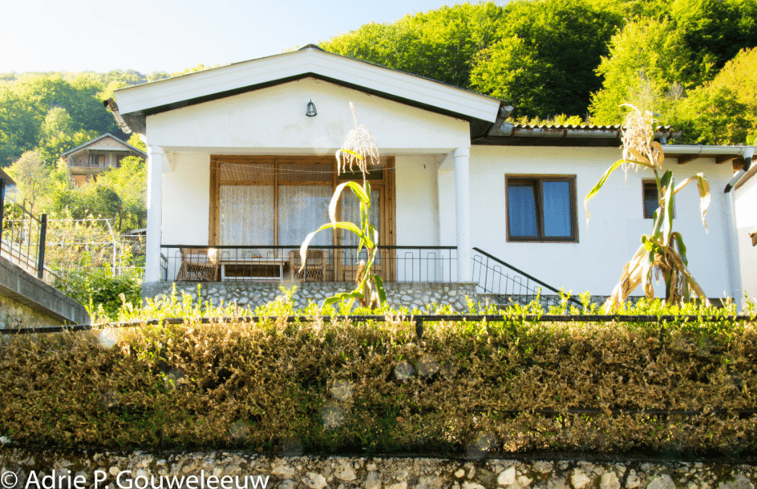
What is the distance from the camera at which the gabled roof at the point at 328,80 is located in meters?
10.2

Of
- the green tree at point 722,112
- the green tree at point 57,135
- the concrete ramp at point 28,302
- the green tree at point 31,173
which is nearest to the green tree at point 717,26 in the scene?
the green tree at point 722,112

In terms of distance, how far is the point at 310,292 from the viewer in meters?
10.1

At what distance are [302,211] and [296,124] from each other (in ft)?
7.30

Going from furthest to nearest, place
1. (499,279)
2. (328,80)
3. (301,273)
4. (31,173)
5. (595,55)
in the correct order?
(31,173)
(595,55)
(301,273)
(499,279)
(328,80)

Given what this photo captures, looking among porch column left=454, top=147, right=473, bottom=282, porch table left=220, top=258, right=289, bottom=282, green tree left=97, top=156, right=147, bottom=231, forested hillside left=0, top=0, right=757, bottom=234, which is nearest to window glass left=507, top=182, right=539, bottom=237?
porch column left=454, top=147, right=473, bottom=282

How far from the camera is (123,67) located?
79.8 meters

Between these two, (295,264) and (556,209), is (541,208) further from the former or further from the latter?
(295,264)

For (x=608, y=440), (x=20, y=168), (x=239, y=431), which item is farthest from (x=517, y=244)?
(x=20, y=168)

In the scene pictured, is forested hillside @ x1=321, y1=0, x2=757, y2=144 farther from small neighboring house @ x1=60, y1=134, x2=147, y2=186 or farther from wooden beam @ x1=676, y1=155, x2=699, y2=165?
small neighboring house @ x1=60, y1=134, x2=147, y2=186

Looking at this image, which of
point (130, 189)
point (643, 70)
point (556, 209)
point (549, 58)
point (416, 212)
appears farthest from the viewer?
point (130, 189)

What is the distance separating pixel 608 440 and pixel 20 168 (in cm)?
5198

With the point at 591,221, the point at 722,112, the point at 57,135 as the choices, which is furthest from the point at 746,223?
the point at 57,135

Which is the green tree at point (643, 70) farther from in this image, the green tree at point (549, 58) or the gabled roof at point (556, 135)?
the gabled roof at point (556, 135)

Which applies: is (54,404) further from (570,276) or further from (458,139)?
(570,276)
